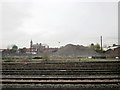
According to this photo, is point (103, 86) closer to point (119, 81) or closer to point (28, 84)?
point (119, 81)

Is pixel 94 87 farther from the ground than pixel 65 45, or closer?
closer

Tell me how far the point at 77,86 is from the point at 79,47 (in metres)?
32.2

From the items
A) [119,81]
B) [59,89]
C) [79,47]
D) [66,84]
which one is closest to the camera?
[59,89]

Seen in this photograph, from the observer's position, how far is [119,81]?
562cm

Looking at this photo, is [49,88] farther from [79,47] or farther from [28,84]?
[79,47]

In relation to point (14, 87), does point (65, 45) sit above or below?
above

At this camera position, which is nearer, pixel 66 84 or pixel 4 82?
pixel 66 84

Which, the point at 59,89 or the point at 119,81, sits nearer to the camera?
the point at 59,89

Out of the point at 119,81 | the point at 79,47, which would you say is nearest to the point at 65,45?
the point at 79,47

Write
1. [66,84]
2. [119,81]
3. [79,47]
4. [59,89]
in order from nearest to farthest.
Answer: [59,89] < [66,84] < [119,81] < [79,47]

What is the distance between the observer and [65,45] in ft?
127

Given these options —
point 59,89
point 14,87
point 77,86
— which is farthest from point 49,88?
point 14,87

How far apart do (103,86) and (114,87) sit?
16.5 inches

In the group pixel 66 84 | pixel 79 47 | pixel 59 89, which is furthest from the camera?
pixel 79 47
